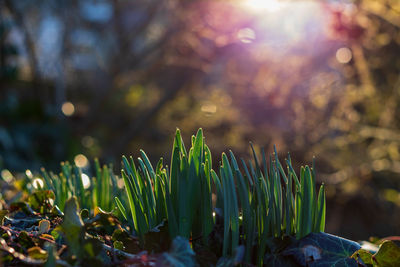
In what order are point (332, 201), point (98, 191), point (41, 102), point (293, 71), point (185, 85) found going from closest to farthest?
point (98, 191) → point (293, 71) → point (332, 201) → point (185, 85) → point (41, 102)

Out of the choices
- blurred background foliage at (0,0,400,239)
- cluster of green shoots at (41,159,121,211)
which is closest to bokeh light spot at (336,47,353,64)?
blurred background foliage at (0,0,400,239)

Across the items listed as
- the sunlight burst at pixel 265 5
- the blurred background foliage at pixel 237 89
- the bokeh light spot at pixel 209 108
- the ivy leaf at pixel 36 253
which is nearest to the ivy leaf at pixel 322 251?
the ivy leaf at pixel 36 253

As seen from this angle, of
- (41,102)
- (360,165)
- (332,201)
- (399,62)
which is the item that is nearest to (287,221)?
(360,165)

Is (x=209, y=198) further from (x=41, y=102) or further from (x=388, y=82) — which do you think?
(x=41, y=102)

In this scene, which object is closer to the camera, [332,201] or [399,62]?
[399,62]

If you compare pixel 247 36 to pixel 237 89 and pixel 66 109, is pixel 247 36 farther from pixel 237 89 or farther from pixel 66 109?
pixel 66 109

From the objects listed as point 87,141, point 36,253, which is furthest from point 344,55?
point 87,141

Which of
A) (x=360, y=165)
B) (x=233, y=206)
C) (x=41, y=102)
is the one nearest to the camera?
(x=233, y=206)
